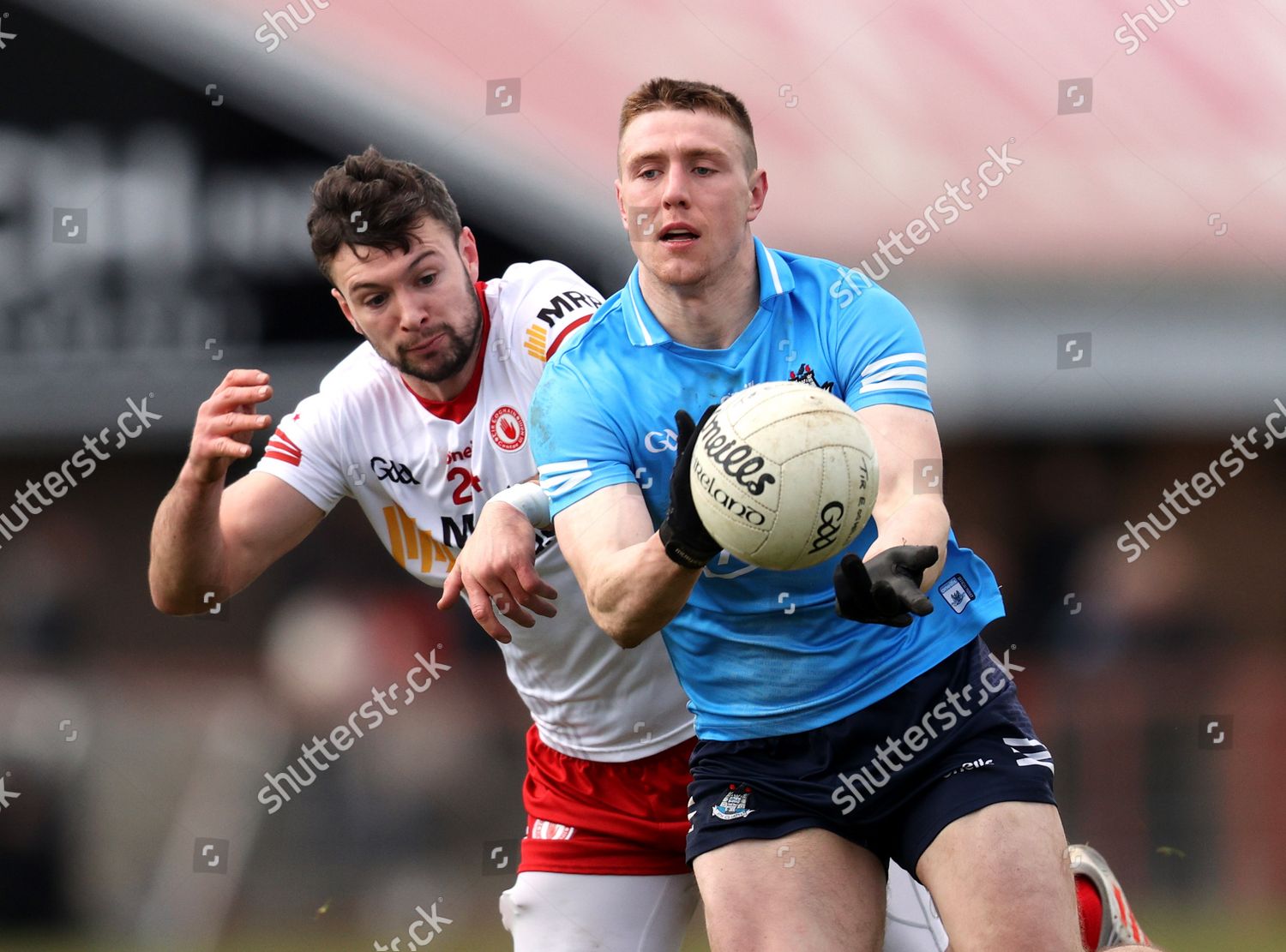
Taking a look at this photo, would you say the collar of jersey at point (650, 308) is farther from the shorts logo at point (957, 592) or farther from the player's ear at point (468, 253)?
the player's ear at point (468, 253)

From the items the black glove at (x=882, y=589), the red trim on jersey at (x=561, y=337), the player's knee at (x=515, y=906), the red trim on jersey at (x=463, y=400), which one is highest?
the red trim on jersey at (x=561, y=337)

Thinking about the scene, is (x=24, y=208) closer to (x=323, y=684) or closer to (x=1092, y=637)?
(x=323, y=684)

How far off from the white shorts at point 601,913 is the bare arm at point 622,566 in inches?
60.6

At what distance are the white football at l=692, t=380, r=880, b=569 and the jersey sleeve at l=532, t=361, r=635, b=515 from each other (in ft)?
1.67

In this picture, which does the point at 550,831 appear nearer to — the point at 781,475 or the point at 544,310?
the point at 544,310

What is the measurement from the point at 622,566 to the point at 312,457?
1.78m

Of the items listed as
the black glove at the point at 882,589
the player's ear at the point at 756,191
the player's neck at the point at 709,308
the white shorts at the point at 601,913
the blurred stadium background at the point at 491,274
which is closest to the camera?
the black glove at the point at 882,589

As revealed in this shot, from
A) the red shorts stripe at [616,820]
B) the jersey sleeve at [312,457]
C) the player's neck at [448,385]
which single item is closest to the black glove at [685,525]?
the player's neck at [448,385]

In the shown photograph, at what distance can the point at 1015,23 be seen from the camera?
710cm

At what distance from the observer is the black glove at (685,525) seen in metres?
3.07

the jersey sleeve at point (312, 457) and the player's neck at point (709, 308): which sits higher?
the player's neck at point (709, 308)

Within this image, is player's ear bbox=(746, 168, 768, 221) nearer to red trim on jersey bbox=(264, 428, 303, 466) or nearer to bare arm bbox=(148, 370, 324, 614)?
bare arm bbox=(148, 370, 324, 614)

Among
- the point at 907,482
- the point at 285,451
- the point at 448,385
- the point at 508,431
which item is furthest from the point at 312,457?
the point at 907,482

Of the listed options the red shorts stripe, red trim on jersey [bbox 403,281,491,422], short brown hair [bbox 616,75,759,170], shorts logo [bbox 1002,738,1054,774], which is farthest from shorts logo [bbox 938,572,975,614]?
red trim on jersey [bbox 403,281,491,422]
